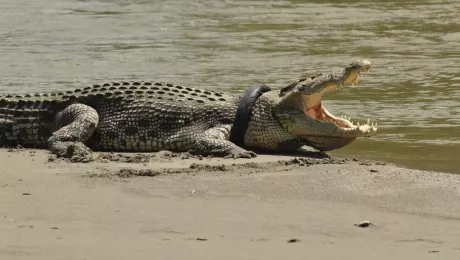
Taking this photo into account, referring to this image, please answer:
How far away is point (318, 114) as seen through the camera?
8930mm

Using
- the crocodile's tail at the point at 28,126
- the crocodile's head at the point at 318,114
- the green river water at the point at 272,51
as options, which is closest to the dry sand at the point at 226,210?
the crocodile's head at the point at 318,114

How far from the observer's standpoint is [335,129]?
8414 millimetres

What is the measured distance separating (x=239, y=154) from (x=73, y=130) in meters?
1.46

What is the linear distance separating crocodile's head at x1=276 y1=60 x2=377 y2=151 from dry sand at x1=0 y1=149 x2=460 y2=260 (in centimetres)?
58

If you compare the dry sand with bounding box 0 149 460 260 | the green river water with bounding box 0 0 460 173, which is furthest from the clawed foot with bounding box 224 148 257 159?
the green river water with bounding box 0 0 460 173

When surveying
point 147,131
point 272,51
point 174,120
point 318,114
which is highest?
point 318,114

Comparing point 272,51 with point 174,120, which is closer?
point 174,120

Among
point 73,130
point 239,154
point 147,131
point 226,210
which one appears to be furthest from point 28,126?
point 226,210

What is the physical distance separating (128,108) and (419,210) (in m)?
3.57

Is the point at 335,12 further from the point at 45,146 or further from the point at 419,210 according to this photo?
the point at 419,210

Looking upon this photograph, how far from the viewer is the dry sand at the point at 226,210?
5.22 metres

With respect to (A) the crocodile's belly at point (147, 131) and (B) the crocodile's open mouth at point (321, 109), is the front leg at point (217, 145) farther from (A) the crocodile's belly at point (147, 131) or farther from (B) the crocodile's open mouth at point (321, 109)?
(B) the crocodile's open mouth at point (321, 109)

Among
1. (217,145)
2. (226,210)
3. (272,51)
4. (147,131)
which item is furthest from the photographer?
(272,51)

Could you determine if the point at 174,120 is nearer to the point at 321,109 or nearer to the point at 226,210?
the point at 321,109
